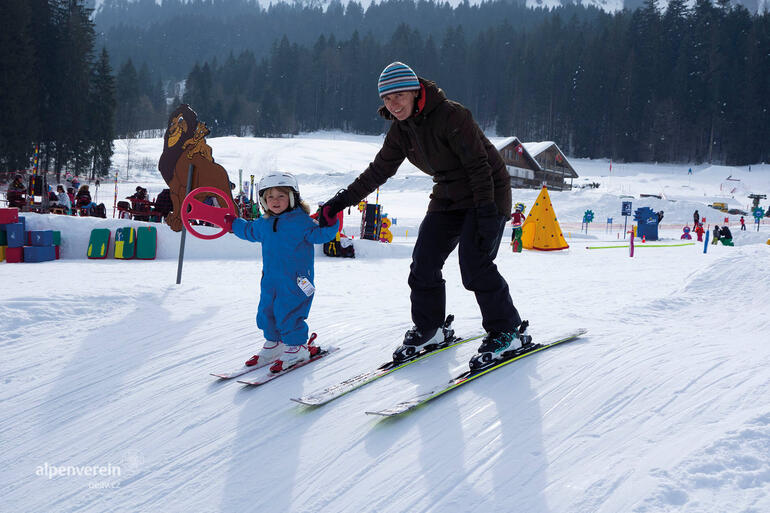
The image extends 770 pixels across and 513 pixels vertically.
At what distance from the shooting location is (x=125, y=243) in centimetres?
1022

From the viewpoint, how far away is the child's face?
3455 mm

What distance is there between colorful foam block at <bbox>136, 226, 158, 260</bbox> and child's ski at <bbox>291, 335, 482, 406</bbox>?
8.42 metres

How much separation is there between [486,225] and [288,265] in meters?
1.30

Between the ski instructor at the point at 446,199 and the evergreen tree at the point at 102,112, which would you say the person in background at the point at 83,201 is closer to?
the ski instructor at the point at 446,199

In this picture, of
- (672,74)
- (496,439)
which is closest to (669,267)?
(496,439)

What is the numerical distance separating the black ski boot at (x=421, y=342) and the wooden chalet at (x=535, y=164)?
34.7 meters

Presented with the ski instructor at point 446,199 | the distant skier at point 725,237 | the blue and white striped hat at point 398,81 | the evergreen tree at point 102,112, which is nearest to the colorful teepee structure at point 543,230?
the distant skier at point 725,237

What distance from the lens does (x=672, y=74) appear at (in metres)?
59.8

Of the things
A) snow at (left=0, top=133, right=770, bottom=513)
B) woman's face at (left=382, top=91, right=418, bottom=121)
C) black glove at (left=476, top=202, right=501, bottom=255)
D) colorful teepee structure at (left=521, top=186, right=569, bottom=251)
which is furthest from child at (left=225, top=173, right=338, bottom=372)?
colorful teepee structure at (left=521, top=186, right=569, bottom=251)

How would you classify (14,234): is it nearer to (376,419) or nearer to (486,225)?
(376,419)

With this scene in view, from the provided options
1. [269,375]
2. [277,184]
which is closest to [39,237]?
[277,184]

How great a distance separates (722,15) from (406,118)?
249 ft

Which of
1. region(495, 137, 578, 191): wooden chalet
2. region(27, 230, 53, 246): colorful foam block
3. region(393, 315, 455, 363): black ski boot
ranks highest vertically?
region(495, 137, 578, 191): wooden chalet

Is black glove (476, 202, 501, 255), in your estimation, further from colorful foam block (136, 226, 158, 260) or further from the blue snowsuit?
colorful foam block (136, 226, 158, 260)
